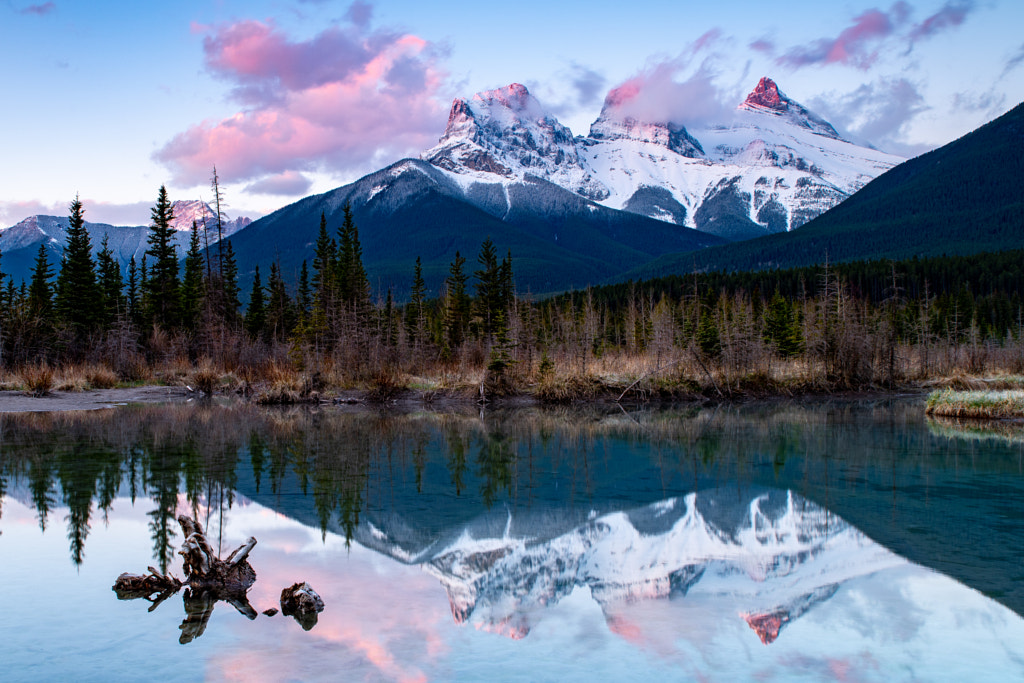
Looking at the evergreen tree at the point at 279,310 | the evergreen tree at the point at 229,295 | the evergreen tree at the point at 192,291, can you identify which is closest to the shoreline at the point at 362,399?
the evergreen tree at the point at 229,295

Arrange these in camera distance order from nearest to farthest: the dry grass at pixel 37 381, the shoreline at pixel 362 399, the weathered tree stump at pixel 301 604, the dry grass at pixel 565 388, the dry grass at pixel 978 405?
the weathered tree stump at pixel 301 604 < the dry grass at pixel 978 405 < the shoreline at pixel 362 399 < the dry grass at pixel 37 381 < the dry grass at pixel 565 388

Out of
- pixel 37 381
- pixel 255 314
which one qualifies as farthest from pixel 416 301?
pixel 37 381

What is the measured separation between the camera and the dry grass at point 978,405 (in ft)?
71.4

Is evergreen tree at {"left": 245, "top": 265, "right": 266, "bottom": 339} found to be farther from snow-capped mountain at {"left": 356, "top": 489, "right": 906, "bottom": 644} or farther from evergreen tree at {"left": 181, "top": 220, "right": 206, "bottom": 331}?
snow-capped mountain at {"left": 356, "top": 489, "right": 906, "bottom": 644}

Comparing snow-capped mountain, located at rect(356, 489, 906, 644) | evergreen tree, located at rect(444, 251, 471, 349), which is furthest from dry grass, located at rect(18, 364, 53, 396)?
snow-capped mountain, located at rect(356, 489, 906, 644)

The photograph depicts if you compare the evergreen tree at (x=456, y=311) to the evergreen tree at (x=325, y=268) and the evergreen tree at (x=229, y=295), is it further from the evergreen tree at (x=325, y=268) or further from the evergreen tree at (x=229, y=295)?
the evergreen tree at (x=229, y=295)

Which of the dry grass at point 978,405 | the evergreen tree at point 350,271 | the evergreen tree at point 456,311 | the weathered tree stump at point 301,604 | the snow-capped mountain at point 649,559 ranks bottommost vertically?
the snow-capped mountain at point 649,559

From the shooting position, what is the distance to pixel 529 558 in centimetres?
809

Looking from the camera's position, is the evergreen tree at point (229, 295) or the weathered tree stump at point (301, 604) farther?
the evergreen tree at point (229, 295)

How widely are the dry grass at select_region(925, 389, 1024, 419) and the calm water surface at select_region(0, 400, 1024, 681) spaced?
6653 mm

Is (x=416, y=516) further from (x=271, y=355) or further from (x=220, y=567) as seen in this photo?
(x=271, y=355)

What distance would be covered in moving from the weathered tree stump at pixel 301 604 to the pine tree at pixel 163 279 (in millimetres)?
42486

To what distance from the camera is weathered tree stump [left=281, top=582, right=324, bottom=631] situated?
241 inches

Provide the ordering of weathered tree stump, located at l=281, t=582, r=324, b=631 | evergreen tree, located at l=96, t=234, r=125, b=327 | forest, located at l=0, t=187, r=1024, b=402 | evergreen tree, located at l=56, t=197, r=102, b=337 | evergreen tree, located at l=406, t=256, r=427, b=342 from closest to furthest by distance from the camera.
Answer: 1. weathered tree stump, located at l=281, t=582, r=324, b=631
2. forest, located at l=0, t=187, r=1024, b=402
3. evergreen tree, located at l=56, t=197, r=102, b=337
4. evergreen tree, located at l=96, t=234, r=125, b=327
5. evergreen tree, located at l=406, t=256, r=427, b=342
